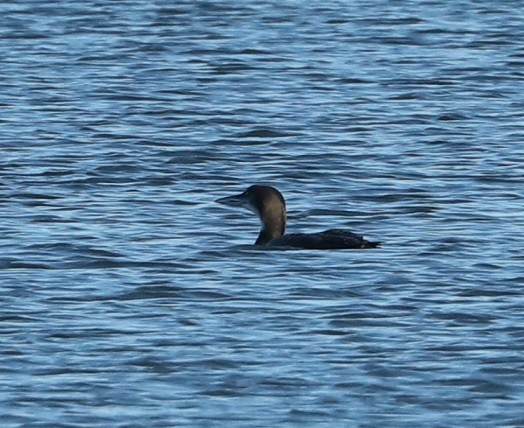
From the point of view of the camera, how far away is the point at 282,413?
9.65 meters

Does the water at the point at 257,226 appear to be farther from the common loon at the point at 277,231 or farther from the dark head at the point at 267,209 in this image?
the dark head at the point at 267,209

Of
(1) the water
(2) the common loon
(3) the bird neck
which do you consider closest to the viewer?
(1) the water

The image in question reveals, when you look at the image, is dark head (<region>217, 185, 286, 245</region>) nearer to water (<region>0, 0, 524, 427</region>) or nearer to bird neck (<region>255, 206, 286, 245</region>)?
bird neck (<region>255, 206, 286, 245</region>)

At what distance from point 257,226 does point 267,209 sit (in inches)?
39.1

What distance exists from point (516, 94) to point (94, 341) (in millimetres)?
11784

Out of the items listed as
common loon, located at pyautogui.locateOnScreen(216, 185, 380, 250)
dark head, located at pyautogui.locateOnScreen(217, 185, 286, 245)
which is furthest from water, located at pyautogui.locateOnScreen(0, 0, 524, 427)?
dark head, located at pyautogui.locateOnScreen(217, 185, 286, 245)

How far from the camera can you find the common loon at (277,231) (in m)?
13.4

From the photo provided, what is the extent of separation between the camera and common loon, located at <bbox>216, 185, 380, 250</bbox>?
13.4 metres

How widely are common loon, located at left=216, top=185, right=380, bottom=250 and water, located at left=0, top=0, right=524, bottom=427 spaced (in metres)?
0.09

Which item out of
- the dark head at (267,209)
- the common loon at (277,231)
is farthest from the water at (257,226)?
the dark head at (267,209)

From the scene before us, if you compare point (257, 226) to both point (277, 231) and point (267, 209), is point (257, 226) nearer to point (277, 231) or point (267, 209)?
point (267, 209)

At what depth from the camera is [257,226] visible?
15062 mm

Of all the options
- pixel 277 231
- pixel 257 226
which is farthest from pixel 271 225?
pixel 257 226

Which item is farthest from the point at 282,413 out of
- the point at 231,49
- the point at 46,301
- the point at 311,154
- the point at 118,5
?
the point at 118,5
